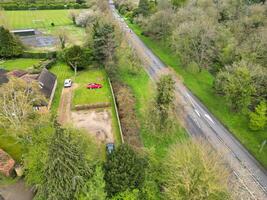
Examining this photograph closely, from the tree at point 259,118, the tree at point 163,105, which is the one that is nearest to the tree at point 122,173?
the tree at point 163,105

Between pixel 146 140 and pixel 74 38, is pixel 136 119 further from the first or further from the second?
pixel 74 38

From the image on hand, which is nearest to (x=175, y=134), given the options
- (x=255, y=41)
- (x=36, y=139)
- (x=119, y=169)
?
(x=119, y=169)

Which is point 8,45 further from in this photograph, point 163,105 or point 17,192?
point 163,105

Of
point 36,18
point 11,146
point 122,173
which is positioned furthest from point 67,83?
point 36,18

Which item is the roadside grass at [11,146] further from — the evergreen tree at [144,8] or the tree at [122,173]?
the evergreen tree at [144,8]

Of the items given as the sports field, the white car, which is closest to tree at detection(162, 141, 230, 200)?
the white car

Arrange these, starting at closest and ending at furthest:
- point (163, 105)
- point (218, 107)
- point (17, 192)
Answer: point (17, 192), point (163, 105), point (218, 107)
